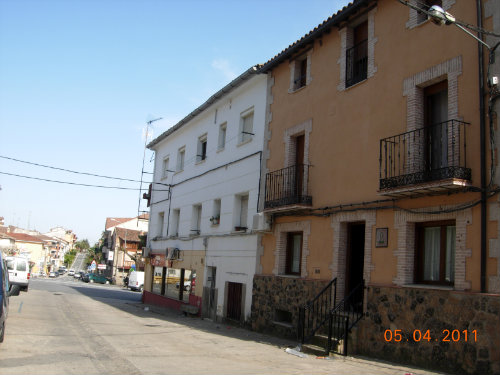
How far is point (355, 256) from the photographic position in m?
11.8

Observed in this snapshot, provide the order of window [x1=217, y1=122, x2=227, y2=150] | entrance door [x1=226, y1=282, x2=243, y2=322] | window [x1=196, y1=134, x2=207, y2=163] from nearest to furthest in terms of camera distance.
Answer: entrance door [x1=226, y1=282, x2=243, y2=322]
window [x1=217, y1=122, x2=227, y2=150]
window [x1=196, y1=134, x2=207, y2=163]

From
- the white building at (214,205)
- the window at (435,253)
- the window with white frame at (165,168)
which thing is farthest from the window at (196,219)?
the window at (435,253)

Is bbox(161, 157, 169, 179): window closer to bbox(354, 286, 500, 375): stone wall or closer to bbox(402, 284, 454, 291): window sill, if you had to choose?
bbox(354, 286, 500, 375): stone wall

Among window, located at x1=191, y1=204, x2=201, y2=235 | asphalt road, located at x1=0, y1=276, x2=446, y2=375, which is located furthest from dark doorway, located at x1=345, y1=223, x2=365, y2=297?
window, located at x1=191, y1=204, x2=201, y2=235

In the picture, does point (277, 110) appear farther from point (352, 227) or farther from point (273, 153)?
point (352, 227)

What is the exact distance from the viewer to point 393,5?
36.4ft

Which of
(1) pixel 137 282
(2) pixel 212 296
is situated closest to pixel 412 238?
(2) pixel 212 296

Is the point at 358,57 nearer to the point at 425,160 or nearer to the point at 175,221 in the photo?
the point at 425,160

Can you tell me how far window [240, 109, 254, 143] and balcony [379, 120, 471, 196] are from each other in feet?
23.8

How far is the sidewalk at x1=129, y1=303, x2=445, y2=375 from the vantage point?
8578 mm

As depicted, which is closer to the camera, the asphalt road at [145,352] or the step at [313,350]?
the asphalt road at [145,352]

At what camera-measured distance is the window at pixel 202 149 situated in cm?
2125

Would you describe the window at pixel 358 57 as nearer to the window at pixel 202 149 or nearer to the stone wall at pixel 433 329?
the stone wall at pixel 433 329

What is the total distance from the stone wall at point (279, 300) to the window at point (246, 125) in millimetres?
5186
